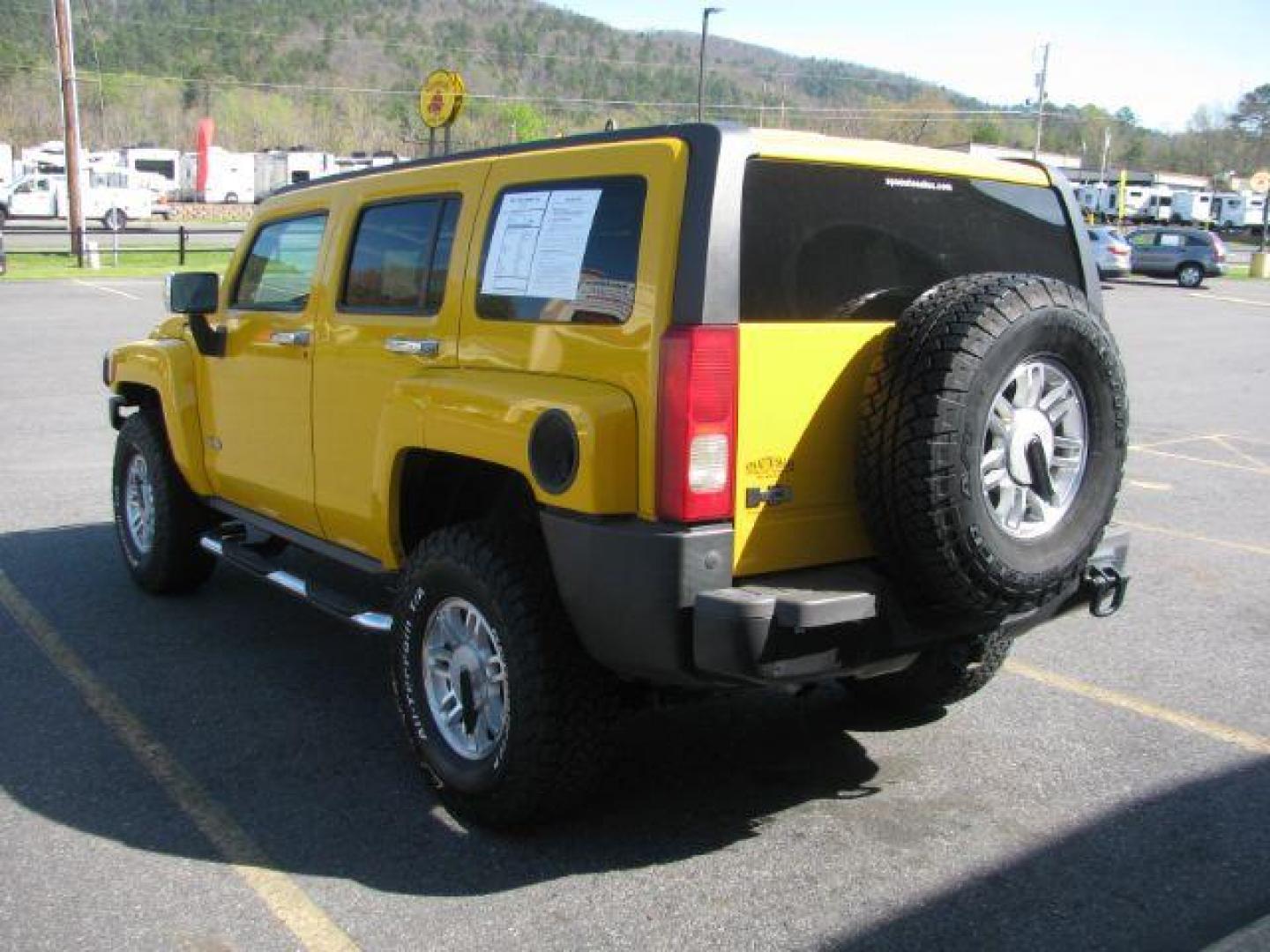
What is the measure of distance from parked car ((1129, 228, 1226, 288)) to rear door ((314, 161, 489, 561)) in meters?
35.9

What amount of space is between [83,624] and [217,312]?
1522 mm

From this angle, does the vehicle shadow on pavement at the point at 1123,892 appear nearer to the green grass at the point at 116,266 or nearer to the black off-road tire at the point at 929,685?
the black off-road tire at the point at 929,685

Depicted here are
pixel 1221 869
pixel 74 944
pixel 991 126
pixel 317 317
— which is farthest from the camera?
pixel 991 126

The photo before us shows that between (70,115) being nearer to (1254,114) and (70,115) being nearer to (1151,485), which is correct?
(1151,485)

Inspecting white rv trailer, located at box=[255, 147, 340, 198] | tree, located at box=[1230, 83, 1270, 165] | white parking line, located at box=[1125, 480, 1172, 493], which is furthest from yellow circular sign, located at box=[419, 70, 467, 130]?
tree, located at box=[1230, 83, 1270, 165]

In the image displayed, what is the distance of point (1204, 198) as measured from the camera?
7625 centimetres

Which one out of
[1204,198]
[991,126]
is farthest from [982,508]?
[991,126]

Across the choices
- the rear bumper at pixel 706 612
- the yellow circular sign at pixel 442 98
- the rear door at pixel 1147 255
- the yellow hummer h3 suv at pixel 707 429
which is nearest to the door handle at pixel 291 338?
the yellow hummer h3 suv at pixel 707 429

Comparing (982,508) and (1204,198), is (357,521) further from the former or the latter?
(1204,198)

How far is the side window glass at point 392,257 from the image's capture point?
4.11m

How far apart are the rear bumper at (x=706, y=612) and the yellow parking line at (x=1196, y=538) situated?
15.6 ft

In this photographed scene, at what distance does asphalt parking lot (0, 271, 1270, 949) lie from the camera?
10.5 ft

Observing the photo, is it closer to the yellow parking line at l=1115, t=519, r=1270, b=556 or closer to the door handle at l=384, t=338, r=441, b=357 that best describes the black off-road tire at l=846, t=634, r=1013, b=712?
the door handle at l=384, t=338, r=441, b=357

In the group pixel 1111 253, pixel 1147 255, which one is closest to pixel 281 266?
pixel 1111 253
